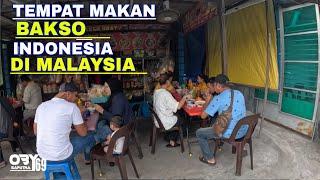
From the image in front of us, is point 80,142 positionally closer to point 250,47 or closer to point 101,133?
point 101,133

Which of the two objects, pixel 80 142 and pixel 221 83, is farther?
pixel 221 83

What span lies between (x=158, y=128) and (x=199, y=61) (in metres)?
5.14

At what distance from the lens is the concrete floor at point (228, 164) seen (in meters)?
4.37

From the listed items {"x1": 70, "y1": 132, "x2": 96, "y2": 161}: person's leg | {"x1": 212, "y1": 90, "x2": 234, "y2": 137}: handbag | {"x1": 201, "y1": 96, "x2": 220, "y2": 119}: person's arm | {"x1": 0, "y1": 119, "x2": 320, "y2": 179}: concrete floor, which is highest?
{"x1": 201, "y1": 96, "x2": 220, "y2": 119}: person's arm

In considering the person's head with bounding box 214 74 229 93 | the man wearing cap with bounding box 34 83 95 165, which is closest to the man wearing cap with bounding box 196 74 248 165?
the person's head with bounding box 214 74 229 93

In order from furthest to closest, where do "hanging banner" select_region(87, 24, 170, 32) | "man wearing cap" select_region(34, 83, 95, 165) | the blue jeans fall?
1. "hanging banner" select_region(87, 24, 170, 32)
2. the blue jeans
3. "man wearing cap" select_region(34, 83, 95, 165)

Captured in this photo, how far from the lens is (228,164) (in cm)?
473

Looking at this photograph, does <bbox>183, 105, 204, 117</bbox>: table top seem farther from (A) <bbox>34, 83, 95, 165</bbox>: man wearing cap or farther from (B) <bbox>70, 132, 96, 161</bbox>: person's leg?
(A) <bbox>34, 83, 95, 165</bbox>: man wearing cap

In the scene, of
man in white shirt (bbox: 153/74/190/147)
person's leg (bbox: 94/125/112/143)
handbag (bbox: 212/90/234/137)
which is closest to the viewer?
handbag (bbox: 212/90/234/137)

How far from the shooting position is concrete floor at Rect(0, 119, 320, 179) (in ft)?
14.3

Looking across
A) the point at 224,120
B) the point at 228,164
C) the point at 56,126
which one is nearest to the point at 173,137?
the point at 228,164

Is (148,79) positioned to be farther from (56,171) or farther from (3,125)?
(56,171)

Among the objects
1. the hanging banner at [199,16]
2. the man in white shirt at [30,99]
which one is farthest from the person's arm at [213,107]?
the man in white shirt at [30,99]

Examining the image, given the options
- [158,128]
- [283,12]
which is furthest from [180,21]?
[158,128]
